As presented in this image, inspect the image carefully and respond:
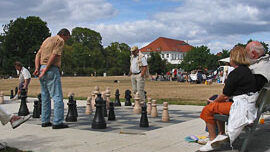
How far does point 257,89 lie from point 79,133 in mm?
3156

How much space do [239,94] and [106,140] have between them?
7.24ft

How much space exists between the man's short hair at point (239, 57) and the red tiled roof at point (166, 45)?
12546 cm

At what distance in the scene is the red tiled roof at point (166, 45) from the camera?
134m

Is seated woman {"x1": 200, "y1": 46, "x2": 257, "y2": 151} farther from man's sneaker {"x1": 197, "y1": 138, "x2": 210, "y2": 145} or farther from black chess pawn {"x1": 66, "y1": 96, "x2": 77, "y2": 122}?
black chess pawn {"x1": 66, "y1": 96, "x2": 77, "y2": 122}

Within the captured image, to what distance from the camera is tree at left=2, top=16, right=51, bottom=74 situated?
6178 centimetres

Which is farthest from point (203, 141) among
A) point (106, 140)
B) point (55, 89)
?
point (55, 89)

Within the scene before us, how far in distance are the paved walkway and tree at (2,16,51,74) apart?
58754mm

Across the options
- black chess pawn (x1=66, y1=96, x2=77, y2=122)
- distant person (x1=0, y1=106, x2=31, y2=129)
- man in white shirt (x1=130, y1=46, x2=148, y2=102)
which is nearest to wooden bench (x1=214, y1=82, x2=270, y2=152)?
distant person (x1=0, y1=106, x2=31, y2=129)

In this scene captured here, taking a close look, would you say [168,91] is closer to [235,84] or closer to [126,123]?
[126,123]

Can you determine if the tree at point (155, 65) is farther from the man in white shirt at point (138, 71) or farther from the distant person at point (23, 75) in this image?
the man in white shirt at point (138, 71)

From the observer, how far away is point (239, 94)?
413 centimetres


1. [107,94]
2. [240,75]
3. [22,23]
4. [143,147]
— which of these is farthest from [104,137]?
[22,23]

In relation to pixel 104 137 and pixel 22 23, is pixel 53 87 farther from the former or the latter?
pixel 22 23

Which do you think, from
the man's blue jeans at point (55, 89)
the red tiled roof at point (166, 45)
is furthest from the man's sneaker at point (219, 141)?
the red tiled roof at point (166, 45)
